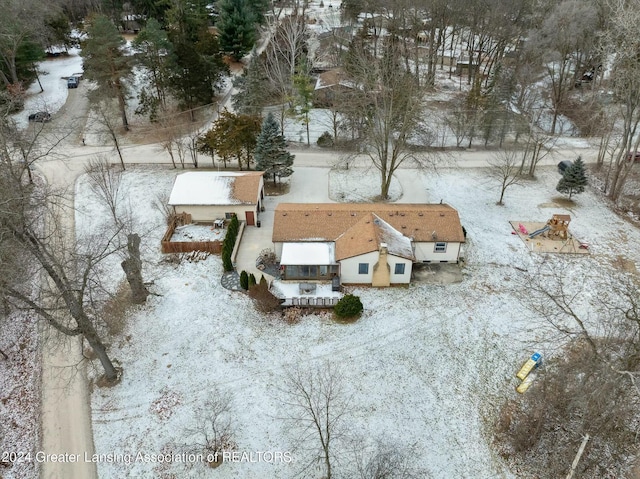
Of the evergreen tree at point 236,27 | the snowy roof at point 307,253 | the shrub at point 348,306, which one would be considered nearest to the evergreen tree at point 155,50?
the evergreen tree at point 236,27

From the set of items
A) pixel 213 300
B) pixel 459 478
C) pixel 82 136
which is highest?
pixel 82 136

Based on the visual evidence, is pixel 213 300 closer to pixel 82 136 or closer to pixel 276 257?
pixel 276 257

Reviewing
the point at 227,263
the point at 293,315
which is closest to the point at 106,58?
the point at 227,263

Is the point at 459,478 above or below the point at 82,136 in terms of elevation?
below

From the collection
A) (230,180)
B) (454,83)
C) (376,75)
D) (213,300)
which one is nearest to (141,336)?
(213,300)

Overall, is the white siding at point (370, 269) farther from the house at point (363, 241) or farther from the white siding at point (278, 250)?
the white siding at point (278, 250)

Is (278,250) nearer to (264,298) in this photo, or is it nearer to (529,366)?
(264,298)

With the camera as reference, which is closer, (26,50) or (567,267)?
(567,267)

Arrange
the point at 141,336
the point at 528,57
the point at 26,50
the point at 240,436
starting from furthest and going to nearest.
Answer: the point at 528,57 → the point at 26,50 → the point at 141,336 → the point at 240,436

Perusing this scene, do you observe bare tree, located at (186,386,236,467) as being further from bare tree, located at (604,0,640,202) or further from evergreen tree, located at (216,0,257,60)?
evergreen tree, located at (216,0,257,60)
